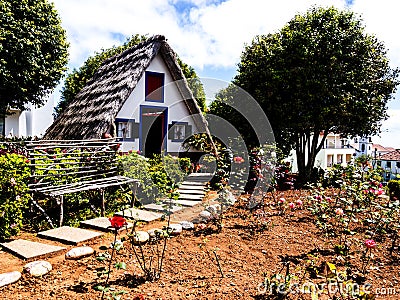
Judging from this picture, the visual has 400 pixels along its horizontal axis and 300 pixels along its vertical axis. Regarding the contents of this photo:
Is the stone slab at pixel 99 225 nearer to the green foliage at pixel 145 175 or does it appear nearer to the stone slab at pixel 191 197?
the green foliage at pixel 145 175

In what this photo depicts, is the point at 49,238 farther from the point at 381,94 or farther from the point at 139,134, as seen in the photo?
the point at 381,94

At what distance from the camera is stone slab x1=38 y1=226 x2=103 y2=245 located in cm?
434

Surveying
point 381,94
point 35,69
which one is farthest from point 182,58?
point 381,94

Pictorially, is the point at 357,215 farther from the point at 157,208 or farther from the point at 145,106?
the point at 145,106

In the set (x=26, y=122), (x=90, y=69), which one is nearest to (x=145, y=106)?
(x=26, y=122)

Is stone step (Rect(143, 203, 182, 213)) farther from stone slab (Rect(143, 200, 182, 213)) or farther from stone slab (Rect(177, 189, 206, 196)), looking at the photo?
stone slab (Rect(177, 189, 206, 196))

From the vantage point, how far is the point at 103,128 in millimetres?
8688

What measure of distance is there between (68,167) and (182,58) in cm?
1701

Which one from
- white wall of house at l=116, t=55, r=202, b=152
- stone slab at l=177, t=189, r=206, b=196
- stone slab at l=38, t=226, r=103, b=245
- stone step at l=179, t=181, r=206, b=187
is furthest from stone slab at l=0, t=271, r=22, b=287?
white wall of house at l=116, t=55, r=202, b=152

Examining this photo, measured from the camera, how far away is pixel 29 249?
3.99 meters

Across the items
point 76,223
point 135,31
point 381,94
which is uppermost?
point 135,31

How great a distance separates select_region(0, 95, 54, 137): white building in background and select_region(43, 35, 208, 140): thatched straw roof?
28.9 ft

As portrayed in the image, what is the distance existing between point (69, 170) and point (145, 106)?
4.70m

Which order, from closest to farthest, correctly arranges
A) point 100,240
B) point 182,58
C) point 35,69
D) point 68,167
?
point 100,240 < point 68,167 < point 35,69 < point 182,58
